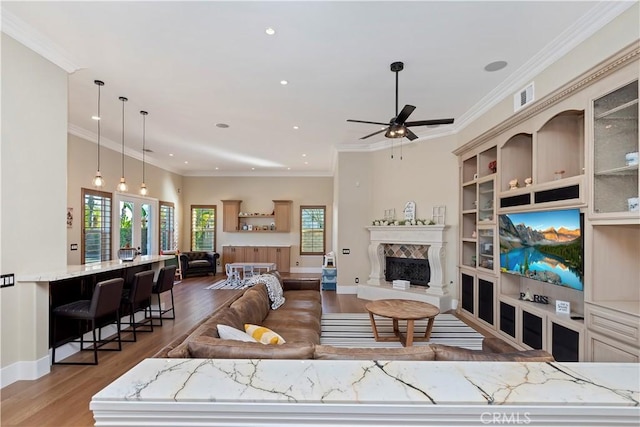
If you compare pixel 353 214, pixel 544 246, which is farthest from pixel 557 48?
pixel 353 214

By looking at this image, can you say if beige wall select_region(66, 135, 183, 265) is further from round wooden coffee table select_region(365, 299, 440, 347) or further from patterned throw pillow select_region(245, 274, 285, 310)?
round wooden coffee table select_region(365, 299, 440, 347)

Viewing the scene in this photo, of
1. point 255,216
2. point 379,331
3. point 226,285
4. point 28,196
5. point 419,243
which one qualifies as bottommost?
point 226,285

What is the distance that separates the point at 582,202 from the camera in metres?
2.89

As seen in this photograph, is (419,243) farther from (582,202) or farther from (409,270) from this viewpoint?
(582,202)

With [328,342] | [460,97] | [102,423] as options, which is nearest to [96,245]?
[328,342]

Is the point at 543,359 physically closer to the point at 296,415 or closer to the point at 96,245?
the point at 296,415

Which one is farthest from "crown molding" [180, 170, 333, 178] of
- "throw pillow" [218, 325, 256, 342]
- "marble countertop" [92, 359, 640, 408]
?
"marble countertop" [92, 359, 640, 408]

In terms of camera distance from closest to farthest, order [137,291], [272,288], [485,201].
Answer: [137,291]
[272,288]
[485,201]

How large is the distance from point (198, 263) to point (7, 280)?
21.3 ft

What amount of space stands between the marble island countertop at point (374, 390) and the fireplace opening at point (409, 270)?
487 cm

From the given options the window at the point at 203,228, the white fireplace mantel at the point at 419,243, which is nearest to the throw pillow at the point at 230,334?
the white fireplace mantel at the point at 419,243

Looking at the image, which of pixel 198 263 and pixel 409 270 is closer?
pixel 409 270

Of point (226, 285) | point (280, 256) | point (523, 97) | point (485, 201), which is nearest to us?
point (523, 97)

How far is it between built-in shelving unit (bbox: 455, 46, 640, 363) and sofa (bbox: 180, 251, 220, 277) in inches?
296
